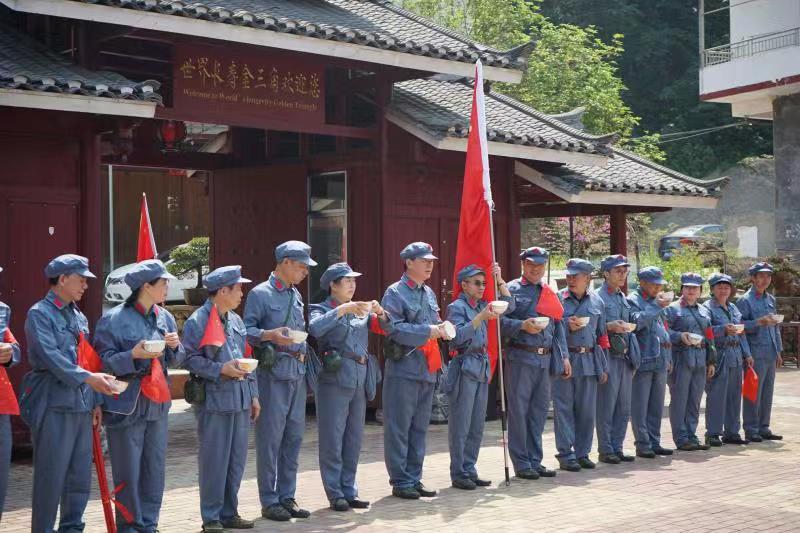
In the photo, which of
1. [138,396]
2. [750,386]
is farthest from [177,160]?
[750,386]

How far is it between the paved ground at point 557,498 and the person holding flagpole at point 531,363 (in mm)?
340

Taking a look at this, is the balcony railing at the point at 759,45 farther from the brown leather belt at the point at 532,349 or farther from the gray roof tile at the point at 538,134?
the brown leather belt at the point at 532,349

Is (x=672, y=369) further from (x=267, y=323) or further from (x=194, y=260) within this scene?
(x=194, y=260)

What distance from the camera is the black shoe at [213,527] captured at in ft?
23.9

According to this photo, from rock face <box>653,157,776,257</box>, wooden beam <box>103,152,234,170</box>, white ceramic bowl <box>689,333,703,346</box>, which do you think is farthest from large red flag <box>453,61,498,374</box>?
rock face <box>653,157,776,257</box>

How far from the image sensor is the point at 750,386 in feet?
38.0

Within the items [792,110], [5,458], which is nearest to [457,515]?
[5,458]

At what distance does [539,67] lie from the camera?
1129 inches

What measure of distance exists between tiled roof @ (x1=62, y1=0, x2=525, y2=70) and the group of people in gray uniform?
2.61 m

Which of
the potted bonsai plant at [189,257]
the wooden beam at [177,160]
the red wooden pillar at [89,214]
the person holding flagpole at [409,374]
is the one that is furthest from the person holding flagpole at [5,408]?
the potted bonsai plant at [189,257]

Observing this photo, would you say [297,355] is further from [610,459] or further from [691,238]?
[691,238]

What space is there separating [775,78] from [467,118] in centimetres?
1445

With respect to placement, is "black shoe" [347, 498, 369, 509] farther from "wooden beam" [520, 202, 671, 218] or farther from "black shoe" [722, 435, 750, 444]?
"wooden beam" [520, 202, 671, 218]

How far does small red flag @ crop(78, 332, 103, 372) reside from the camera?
270 inches
